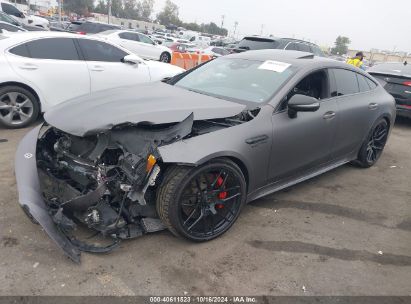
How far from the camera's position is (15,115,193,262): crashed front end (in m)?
2.76

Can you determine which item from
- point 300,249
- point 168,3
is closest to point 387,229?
point 300,249

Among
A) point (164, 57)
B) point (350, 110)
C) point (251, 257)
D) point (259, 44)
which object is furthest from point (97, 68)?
point (164, 57)

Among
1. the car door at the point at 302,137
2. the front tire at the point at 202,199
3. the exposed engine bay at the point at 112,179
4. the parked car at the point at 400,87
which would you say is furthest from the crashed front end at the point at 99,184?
the parked car at the point at 400,87

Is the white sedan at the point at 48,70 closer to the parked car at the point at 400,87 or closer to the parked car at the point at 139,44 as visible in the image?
the parked car at the point at 400,87

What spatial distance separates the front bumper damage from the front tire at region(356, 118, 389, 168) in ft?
12.9

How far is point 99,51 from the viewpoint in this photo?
642 cm

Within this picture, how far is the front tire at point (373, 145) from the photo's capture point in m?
4.98

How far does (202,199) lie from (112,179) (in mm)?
755

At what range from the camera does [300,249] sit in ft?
10.5

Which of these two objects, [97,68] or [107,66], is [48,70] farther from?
[107,66]

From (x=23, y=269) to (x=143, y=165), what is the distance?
1.15 meters

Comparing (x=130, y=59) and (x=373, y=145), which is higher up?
(x=130, y=59)

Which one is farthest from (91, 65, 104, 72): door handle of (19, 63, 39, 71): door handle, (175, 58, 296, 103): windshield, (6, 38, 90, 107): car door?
(175, 58, 296, 103): windshield

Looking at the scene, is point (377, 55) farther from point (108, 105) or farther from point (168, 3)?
point (108, 105)
